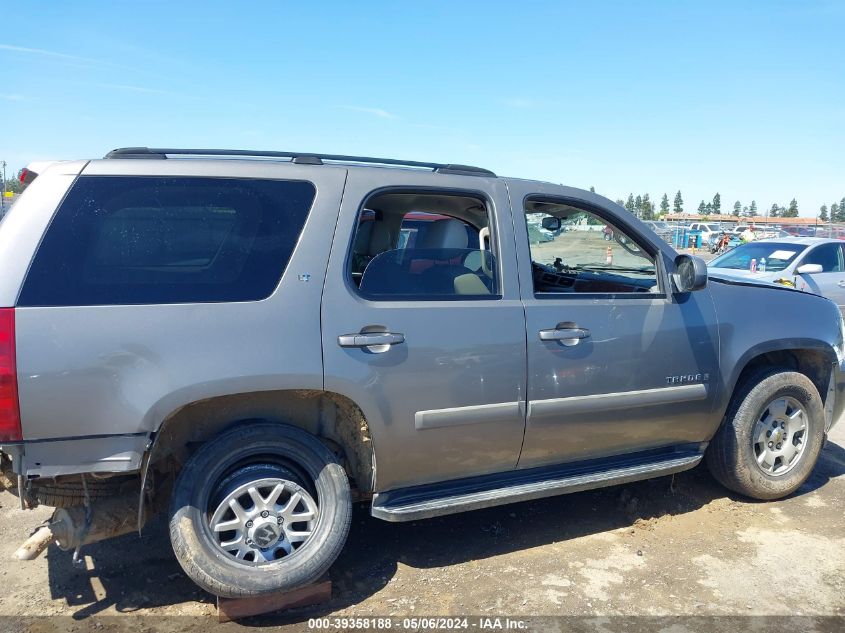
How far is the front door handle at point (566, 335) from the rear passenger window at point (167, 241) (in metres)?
1.37

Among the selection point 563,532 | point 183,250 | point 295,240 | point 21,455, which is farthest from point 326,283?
point 563,532

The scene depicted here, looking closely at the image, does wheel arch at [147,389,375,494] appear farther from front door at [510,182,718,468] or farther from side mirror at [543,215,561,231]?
side mirror at [543,215,561,231]

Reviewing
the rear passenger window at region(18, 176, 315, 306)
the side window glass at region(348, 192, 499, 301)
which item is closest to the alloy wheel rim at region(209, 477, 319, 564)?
the rear passenger window at region(18, 176, 315, 306)

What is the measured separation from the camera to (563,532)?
13.2 feet

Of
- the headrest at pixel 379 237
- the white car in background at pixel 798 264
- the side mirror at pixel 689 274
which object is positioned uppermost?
the headrest at pixel 379 237

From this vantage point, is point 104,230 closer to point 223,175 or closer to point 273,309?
point 223,175

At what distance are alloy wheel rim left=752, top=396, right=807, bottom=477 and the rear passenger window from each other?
3252 millimetres

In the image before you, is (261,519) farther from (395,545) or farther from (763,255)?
(763,255)

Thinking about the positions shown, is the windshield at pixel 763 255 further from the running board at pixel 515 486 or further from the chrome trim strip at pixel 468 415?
the chrome trim strip at pixel 468 415

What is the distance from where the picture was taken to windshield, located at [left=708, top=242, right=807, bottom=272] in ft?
35.3

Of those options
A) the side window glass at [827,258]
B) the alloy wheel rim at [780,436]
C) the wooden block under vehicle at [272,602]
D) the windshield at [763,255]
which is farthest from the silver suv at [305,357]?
the side window glass at [827,258]

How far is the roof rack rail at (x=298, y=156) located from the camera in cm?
312

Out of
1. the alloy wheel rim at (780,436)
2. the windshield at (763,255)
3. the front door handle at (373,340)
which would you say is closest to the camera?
the front door handle at (373,340)

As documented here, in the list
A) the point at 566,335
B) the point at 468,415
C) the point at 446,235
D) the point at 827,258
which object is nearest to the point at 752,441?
the point at 566,335
